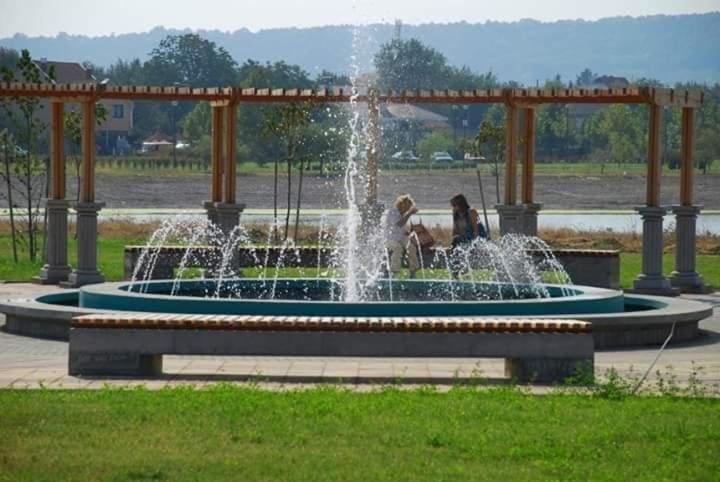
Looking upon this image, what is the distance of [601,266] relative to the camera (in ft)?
78.2

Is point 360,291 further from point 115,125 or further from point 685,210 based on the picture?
point 115,125

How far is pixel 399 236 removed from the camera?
2417 cm

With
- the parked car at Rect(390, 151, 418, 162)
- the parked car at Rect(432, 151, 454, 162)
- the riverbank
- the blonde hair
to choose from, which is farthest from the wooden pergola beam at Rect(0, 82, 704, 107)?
the parked car at Rect(390, 151, 418, 162)

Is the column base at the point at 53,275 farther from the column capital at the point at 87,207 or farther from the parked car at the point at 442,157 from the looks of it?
the parked car at the point at 442,157

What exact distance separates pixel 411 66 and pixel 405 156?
132 feet

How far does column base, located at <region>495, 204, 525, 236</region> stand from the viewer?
24.2 m

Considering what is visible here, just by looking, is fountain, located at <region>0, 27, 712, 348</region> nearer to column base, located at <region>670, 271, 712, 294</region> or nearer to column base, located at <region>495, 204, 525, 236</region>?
column base, located at <region>495, 204, 525, 236</region>

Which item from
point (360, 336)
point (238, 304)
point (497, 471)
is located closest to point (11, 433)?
point (497, 471)

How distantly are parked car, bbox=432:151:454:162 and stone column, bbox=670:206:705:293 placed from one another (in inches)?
3046

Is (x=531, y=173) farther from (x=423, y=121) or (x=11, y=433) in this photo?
(x=423, y=121)

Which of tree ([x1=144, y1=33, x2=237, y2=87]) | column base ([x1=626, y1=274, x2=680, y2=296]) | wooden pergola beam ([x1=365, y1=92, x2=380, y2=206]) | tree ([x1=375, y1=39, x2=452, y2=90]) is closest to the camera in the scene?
column base ([x1=626, y1=274, x2=680, y2=296])

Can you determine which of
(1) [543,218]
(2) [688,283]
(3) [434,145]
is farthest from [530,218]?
(3) [434,145]

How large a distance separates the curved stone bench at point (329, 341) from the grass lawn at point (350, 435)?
3.91ft

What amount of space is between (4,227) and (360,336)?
28495 mm
